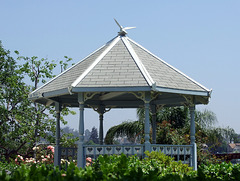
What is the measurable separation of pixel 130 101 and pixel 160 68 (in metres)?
3.47

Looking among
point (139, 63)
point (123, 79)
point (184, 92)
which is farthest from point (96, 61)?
point (184, 92)

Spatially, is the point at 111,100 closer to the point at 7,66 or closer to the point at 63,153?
the point at 63,153

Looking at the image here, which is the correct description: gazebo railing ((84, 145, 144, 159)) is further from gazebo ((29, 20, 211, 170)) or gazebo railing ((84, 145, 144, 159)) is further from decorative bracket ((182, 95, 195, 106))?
decorative bracket ((182, 95, 195, 106))

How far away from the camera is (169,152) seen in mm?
13820

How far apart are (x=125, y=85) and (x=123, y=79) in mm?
407

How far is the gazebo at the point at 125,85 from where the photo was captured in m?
12.7

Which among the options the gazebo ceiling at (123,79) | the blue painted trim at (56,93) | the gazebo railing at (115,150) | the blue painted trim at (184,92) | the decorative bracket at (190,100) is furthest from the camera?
the decorative bracket at (190,100)

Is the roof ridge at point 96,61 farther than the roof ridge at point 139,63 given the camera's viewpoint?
Yes

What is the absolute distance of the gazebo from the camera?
41.8ft

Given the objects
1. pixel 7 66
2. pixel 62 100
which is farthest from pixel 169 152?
pixel 7 66

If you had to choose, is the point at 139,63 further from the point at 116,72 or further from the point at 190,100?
the point at 190,100

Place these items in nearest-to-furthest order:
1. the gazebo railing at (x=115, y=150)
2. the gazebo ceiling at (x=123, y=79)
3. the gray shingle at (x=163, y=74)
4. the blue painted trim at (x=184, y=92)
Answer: the gazebo ceiling at (x=123, y=79) → the blue painted trim at (x=184, y=92) → the gazebo railing at (x=115, y=150) → the gray shingle at (x=163, y=74)

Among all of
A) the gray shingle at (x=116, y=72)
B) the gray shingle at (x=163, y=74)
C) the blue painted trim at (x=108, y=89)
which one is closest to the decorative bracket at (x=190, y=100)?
the gray shingle at (x=163, y=74)

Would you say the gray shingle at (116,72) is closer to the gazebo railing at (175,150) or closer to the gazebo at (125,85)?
the gazebo at (125,85)
